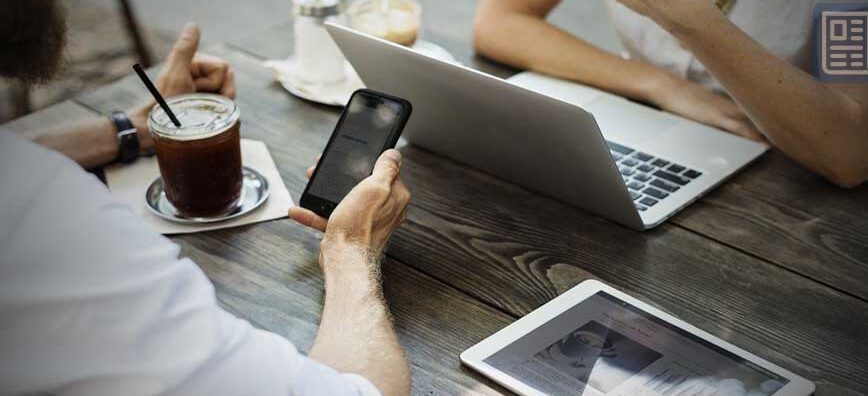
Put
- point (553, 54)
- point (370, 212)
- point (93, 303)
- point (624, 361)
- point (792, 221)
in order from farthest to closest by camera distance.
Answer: point (553, 54), point (792, 221), point (370, 212), point (624, 361), point (93, 303)

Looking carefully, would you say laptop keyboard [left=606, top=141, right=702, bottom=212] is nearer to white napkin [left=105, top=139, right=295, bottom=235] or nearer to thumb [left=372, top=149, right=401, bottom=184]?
thumb [left=372, top=149, right=401, bottom=184]

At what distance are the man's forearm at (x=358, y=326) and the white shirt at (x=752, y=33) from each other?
76cm

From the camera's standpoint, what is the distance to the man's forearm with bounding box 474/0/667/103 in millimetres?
1643

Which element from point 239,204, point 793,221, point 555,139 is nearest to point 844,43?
point 793,221

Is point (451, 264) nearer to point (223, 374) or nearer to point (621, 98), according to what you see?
point (223, 374)

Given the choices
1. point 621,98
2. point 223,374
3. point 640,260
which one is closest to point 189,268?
point 223,374

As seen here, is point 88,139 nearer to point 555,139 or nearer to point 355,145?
point 355,145

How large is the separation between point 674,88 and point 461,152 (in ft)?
1.35

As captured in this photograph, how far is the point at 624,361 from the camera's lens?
103 cm

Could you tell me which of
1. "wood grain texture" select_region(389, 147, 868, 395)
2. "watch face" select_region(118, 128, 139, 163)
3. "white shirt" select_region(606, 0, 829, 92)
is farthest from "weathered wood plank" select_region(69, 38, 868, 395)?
"white shirt" select_region(606, 0, 829, 92)

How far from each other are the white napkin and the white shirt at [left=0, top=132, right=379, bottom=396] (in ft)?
1.55

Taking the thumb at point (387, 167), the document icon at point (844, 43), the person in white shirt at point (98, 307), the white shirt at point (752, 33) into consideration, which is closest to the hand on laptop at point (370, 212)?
the thumb at point (387, 167)

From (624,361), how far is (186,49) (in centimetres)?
91

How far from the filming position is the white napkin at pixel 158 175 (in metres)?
1.30
